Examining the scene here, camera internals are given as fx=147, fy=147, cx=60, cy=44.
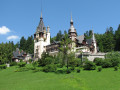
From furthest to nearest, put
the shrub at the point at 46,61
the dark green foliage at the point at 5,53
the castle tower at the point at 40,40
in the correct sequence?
the castle tower at the point at 40,40 < the dark green foliage at the point at 5,53 < the shrub at the point at 46,61

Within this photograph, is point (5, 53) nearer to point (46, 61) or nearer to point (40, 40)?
point (40, 40)

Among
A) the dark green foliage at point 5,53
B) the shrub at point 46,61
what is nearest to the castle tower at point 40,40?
the dark green foliage at point 5,53

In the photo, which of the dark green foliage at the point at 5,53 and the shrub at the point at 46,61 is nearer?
the shrub at the point at 46,61

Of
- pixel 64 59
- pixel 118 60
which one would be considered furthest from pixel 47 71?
pixel 118 60

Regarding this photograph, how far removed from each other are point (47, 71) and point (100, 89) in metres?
16.8

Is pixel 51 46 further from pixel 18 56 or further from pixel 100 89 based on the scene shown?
pixel 100 89

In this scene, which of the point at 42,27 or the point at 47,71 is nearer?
the point at 47,71

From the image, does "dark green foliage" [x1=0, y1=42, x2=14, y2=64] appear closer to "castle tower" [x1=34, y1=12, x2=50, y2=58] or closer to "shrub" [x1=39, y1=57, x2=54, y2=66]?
"castle tower" [x1=34, y1=12, x2=50, y2=58]

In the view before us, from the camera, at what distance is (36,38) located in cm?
6500

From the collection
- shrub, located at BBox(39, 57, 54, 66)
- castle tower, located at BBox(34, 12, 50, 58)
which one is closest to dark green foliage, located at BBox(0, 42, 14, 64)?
castle tower, located at BBox(34, 12, 50, 58)

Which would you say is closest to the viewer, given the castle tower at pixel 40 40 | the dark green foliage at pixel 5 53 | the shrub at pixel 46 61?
the shrub at pixel 46 61

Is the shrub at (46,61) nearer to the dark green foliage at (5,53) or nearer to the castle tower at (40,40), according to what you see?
the dark green foliage at (5,53)

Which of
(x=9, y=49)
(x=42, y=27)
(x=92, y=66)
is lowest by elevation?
(x=92, y=66)

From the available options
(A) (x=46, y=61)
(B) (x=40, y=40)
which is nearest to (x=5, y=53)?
(B) (x=40, y=40)
